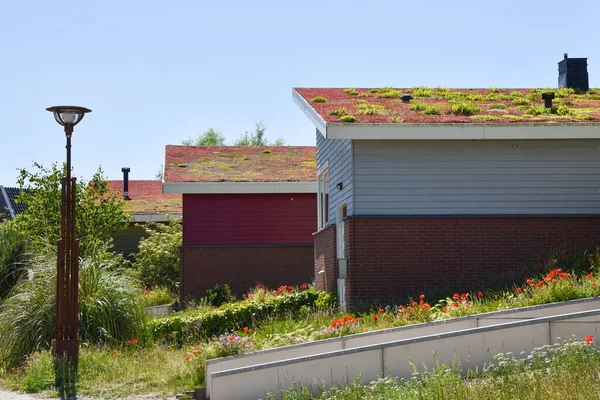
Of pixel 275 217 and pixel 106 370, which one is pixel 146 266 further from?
pixel 106 370

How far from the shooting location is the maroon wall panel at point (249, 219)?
2547 centimetres

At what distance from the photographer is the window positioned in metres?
21.4

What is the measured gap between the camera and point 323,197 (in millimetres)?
21703

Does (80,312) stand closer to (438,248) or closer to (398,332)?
(398,332)

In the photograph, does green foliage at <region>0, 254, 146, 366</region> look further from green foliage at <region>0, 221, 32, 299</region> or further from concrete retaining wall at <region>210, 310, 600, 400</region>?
concrete retaining wall at <region>210, 310, 600, 400</region>

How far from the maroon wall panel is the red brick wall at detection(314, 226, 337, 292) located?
3788 millimetres

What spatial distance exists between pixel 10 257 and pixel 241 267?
7805mm

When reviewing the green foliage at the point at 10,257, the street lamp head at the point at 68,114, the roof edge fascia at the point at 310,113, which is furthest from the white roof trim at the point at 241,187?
the street lamp head at the point at 68,114

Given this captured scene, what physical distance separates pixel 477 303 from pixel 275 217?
12.5 meters

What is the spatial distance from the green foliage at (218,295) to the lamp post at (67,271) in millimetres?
10304

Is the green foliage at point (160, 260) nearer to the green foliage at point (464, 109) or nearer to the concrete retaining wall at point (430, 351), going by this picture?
the green foliage at point (464, 109)

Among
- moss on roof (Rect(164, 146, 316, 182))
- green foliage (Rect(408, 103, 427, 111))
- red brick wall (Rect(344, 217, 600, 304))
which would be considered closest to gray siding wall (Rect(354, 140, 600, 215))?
red brick wall (Rect(344, 217, 600, 304))

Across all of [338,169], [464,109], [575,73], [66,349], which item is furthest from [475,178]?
[66,349]

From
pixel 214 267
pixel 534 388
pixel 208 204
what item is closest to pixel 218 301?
pixel 214 267
